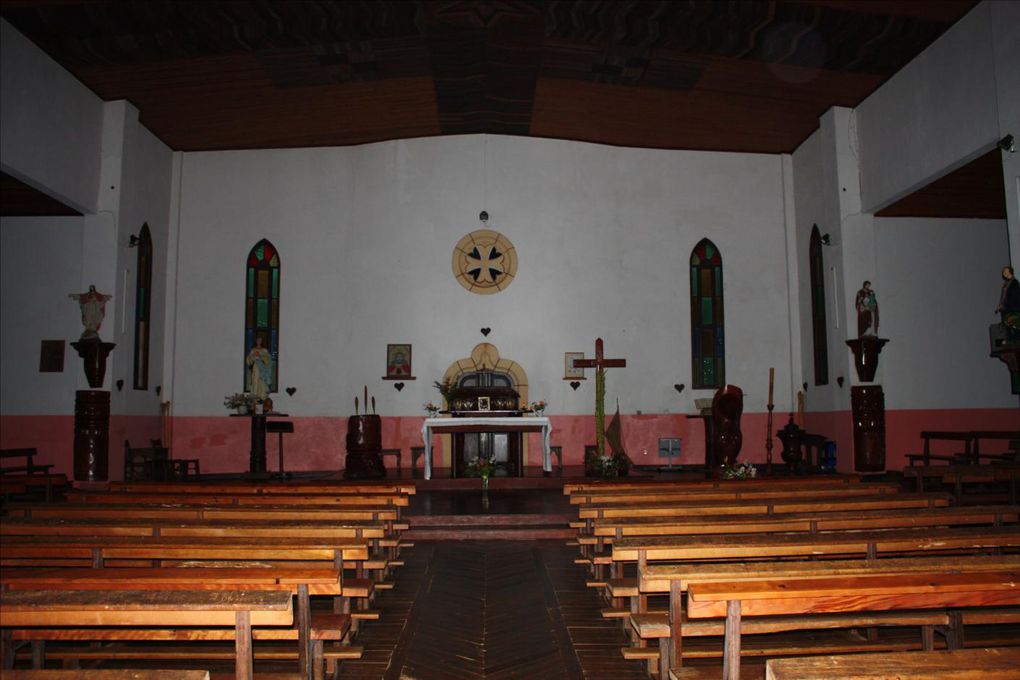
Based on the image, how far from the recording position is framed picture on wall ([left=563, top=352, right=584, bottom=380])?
13.0 meters

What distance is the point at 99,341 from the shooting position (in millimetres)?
10359

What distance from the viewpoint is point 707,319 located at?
13.5 metres

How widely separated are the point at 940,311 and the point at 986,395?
146 cm

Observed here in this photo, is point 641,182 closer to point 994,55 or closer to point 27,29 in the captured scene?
point 994,55

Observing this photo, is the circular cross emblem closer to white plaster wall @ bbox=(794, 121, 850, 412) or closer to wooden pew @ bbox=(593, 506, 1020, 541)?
white plaster wall @ bbox=(794, 121, 850, 412)

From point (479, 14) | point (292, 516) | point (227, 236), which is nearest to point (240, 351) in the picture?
point (227, 236)

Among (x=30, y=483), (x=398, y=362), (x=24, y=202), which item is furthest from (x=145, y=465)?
(x=398, y=362)

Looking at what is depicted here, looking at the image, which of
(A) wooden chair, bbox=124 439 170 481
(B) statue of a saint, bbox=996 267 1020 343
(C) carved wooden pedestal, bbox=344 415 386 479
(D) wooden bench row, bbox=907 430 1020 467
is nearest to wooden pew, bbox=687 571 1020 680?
(B) statue of a saint, bbox=996 267 1020 343

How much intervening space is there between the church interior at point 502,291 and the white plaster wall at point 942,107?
0.04 m

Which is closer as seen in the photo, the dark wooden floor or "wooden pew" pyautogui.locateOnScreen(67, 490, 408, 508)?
the dark wooden floor

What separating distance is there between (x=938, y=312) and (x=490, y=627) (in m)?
10.1

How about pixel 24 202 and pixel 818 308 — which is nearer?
pixel 24 202

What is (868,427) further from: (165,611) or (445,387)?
(165,611)

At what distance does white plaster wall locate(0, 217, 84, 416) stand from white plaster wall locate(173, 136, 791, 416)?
194 centimetres
